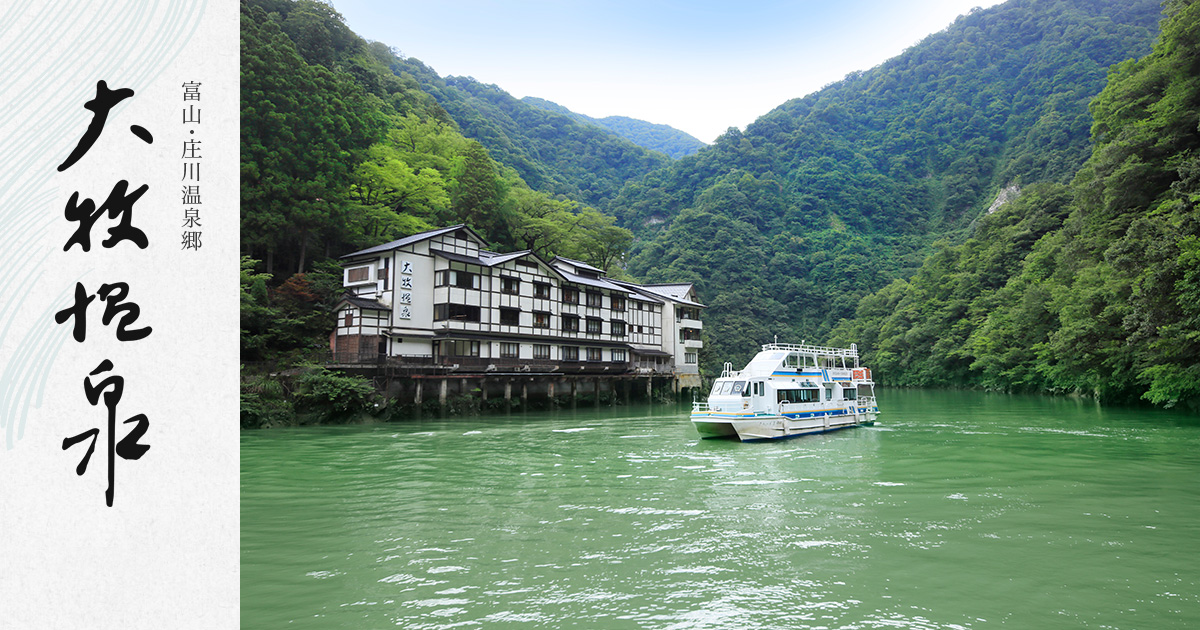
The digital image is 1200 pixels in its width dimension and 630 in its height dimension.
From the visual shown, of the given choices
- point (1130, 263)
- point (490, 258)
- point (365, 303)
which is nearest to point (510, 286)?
point (490, 258)

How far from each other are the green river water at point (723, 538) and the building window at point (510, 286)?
1940cm

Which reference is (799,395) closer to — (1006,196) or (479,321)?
(479,321)

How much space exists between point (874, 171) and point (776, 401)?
99.7 metres

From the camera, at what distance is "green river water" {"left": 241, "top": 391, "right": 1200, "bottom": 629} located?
7250 millimetres

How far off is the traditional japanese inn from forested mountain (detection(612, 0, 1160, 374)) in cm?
2889

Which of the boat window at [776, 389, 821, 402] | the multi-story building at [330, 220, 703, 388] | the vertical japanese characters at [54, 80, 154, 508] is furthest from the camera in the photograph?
the multi-story building at [330, 220, 703, 388]

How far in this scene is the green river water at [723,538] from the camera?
23.8 ft

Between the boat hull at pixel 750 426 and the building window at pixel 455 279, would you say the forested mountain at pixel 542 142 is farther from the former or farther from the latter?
the boat hull at pixel 750 426

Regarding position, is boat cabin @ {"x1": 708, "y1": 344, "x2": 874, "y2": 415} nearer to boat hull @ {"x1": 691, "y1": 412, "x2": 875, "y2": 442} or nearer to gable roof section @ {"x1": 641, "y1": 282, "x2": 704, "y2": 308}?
boat hull @ {"x1": 691, "y1": 412, "x2": 875, "y2": 442}

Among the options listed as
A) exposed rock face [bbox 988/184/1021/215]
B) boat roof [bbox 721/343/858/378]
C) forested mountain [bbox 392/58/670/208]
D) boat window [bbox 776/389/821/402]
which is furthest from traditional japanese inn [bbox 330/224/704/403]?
exposed rock face [bbox 988/184/1021/215]

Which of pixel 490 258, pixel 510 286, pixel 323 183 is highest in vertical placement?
pixel 323 183

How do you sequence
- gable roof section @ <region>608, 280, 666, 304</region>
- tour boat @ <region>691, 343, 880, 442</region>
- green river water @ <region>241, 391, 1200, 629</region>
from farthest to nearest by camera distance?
gable roof section @ <region>608, 280, 666, 304</region>
tour boat @ <region>691, 343, 880, 442</region>
green river water @ <region>241, 391, 1200, 629</region>

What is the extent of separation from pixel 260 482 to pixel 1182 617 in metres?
16.0

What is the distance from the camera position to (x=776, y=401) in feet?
84.2
